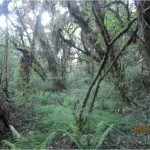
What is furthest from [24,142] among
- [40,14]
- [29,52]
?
[40,14]

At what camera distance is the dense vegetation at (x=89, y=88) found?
23.8ft

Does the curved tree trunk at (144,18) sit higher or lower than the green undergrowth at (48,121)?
higher

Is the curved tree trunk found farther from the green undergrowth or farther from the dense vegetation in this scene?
the green undergrowth

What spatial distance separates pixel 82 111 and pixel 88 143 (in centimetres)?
135

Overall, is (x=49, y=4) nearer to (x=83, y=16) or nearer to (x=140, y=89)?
(x=83, y=16)

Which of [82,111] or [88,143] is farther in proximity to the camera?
[82,111]

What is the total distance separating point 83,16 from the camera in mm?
14086

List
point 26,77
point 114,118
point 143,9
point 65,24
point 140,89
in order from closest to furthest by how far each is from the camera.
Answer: point 143,9
point 114,118
point 140,89
point 26,77
point 65,24

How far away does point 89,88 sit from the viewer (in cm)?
799

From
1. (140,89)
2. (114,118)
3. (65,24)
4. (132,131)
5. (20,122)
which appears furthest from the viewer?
(65,24)
